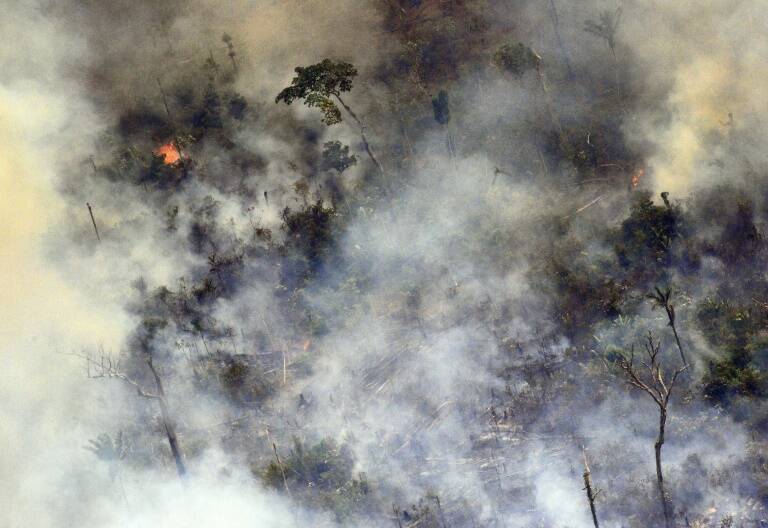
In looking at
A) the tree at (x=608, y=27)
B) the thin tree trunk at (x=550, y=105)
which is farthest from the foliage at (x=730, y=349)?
the tree at (x=608, y=27)

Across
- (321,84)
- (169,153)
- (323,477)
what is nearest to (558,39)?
(321,84)

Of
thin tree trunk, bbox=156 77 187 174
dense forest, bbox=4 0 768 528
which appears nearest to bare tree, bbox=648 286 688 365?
dense forest, bbox=4 0 768 528

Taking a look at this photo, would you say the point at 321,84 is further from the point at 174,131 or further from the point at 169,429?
the point at 169,429

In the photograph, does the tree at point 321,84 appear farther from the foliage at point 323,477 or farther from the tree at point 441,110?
the foliage at point 323,477

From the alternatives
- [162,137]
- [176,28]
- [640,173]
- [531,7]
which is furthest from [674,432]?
[176,28]

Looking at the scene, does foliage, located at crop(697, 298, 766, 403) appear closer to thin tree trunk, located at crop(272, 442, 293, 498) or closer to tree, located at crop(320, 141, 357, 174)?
thin tree trunk, located at crop(272, 442, 293, 498)

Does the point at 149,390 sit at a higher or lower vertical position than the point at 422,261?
lower

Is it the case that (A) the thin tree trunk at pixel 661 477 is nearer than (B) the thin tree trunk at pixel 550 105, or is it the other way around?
(A) the thin tree trunk at pixel 661 477
